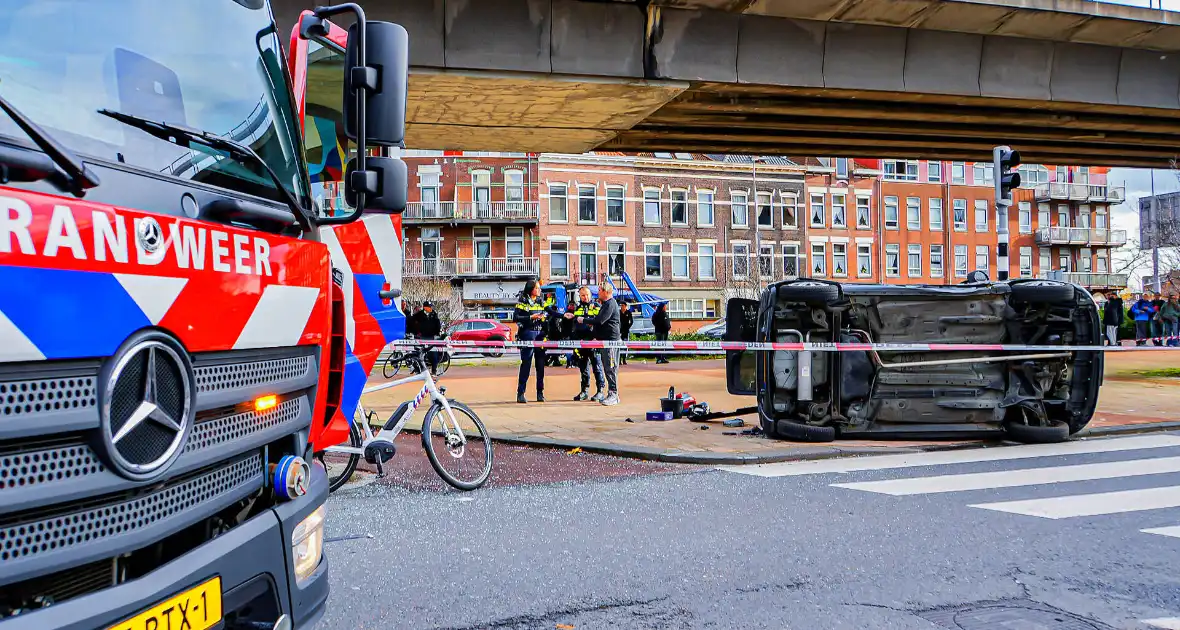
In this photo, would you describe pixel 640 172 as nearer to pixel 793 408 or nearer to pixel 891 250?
pixel 891 250

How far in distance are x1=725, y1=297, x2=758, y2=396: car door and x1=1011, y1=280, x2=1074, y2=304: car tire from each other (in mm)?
2466

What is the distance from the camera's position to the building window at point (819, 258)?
55.5 meters

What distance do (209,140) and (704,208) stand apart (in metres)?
50.6

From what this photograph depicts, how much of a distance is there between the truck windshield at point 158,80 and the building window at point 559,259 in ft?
151

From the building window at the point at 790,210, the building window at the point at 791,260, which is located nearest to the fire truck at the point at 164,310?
the building window at the point at 791,260

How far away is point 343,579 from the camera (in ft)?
15.1

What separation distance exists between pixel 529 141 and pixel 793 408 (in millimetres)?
10057

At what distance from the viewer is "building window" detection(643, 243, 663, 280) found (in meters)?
51.3

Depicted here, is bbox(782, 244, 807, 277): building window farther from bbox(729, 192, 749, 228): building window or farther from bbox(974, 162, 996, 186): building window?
bbox(974, 162, 996, 186): building window

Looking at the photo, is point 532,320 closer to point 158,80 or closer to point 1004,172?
point 1004,172

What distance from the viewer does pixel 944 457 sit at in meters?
8.45

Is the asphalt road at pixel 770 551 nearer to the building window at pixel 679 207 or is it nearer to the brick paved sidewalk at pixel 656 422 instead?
the brick paved sidewalk at pixel 656 422

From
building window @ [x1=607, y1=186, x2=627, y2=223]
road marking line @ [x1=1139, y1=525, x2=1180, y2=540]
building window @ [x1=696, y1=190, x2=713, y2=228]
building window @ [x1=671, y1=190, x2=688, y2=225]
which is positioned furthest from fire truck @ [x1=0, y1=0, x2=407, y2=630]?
building window @ [x1=696, y1=190, x2=713, y2=228]

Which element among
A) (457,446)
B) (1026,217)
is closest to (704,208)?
(1026,217)
